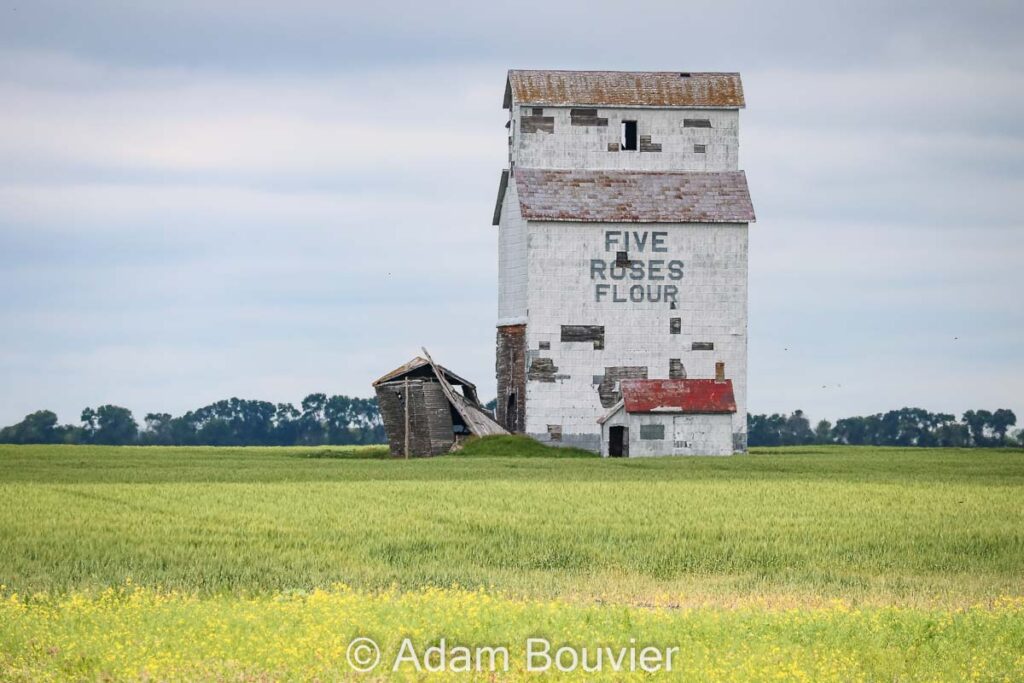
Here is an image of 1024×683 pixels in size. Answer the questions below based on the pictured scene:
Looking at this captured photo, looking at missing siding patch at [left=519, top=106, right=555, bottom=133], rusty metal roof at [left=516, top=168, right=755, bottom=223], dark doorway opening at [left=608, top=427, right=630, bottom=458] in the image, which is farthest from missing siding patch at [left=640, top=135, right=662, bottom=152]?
dark doorway opening at [left=608, top=427, right=630, bottom=458]

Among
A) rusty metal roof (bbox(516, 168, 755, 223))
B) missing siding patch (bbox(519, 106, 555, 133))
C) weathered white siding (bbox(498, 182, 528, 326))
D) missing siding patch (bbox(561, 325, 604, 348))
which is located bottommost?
missing siding patch (bbox(561, 325, 604, 348))

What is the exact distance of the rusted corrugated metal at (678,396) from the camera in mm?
63750

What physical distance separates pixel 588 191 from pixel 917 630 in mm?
52468

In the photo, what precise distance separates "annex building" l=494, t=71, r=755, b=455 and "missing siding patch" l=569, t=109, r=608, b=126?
0.15 ft

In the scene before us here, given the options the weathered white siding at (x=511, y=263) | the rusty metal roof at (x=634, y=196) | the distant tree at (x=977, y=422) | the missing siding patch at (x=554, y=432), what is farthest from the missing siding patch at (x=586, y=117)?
the distant tree at (x=977, y=422)

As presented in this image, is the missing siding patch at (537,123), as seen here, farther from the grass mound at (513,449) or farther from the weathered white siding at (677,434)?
the grass mound at (513,449)

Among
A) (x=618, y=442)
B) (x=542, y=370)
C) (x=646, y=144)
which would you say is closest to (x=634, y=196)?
(x=646, y=144)

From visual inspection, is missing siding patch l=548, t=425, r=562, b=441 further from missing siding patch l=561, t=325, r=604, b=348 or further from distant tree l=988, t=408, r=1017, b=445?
distant tree l=988, t=408, r=1017, b=445

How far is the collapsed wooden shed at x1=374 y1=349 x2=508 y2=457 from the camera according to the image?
66.1m

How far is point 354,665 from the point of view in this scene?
45.5ft

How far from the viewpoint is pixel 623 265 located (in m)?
66.1

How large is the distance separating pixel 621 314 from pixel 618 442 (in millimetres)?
5484

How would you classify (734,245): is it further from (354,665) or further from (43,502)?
(354,665)

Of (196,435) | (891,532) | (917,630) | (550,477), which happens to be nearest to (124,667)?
(917,630)
